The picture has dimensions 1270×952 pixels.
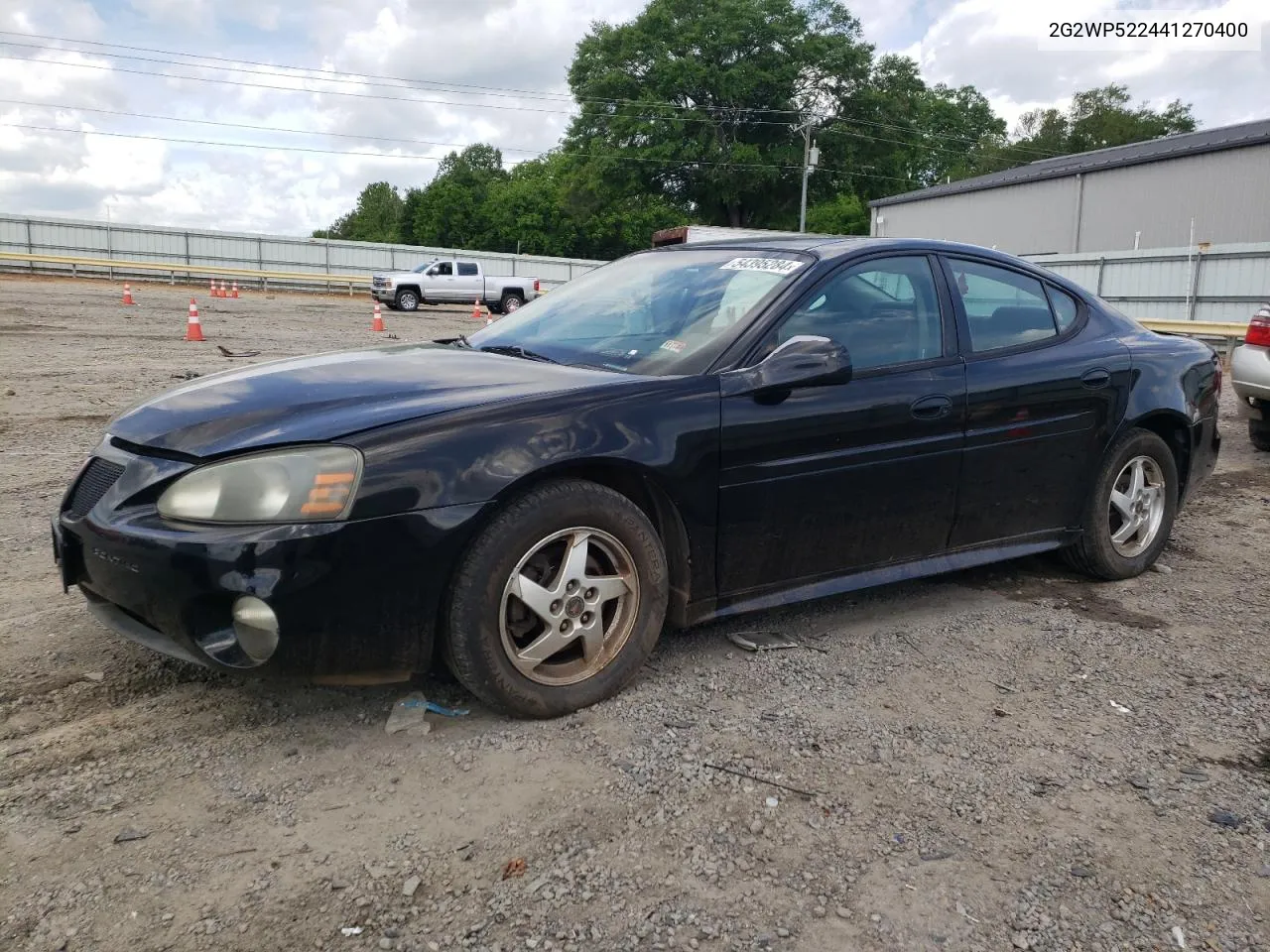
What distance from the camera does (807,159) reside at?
45.9 meters

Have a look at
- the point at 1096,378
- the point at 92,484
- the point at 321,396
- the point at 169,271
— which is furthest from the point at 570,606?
the point at 169,271

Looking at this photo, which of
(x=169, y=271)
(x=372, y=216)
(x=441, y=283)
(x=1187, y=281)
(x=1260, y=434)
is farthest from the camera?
(x=372, y=216)

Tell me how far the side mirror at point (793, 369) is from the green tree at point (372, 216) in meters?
103

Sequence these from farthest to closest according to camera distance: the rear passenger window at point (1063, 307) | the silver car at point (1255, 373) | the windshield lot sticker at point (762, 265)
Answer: the silver car at point (1255, 373)
the rear passenger window at point (1063, 307)
the windshield lot sticker at point (762, 265)

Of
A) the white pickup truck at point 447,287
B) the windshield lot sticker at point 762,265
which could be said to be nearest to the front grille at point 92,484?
the windshield lot sticker at point 762,265

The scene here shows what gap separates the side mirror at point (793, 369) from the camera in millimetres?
3381

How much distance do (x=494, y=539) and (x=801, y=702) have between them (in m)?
1.13

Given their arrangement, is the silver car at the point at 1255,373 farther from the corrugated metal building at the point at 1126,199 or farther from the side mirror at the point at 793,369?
the corrugated metal building at the point at 1126,199

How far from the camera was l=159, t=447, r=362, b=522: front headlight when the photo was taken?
8.97ft

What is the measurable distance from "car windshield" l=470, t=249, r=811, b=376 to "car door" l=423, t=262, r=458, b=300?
27.9 m

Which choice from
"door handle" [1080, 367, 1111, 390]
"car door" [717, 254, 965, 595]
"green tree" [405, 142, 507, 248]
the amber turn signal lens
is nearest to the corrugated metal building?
"door handle" [1080, 367, 1111, 390]

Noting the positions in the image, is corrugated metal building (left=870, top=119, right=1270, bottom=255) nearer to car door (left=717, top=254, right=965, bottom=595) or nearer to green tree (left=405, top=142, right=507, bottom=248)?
car door (left=717, top=254, right=965, bottom=595)

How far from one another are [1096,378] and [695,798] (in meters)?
2.77

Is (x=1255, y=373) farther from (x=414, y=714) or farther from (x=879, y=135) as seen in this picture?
(x=879, y=135)
